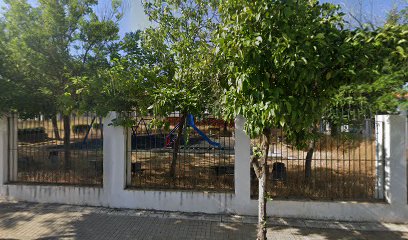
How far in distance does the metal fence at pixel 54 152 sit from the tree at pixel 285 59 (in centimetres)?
452

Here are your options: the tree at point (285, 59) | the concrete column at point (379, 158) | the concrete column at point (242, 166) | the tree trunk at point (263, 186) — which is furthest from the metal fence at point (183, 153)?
the concrete column at point (379, 158)

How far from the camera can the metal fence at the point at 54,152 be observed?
6.57 metres

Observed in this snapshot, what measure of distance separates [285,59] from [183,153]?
3.95 metres

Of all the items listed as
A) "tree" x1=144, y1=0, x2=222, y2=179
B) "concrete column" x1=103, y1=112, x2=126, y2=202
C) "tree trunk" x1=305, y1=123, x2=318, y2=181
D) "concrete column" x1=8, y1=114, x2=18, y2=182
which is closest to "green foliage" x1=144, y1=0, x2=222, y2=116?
"tree" x1=144, y1=0, x2=222, y2=179

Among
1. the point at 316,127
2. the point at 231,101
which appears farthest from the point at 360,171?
the point at 231,101

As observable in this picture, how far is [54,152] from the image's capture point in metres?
6.87

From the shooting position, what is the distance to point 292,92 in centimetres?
336

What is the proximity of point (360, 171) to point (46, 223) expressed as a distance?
677 cm

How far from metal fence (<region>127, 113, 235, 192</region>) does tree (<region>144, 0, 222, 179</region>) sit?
0.17 meters

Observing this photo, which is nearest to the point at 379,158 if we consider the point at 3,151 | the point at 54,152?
the point at 54,152

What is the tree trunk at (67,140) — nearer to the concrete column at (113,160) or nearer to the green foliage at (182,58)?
the concrete column at (113,160)

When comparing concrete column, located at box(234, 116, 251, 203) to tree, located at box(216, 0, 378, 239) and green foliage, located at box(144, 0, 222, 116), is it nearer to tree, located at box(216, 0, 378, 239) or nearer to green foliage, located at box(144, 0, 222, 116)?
green foliage, located at box(144, 0, 222, 116)

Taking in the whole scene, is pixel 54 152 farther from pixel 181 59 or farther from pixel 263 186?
pixel 263 186

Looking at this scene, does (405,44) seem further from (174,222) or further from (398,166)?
(174,222)
